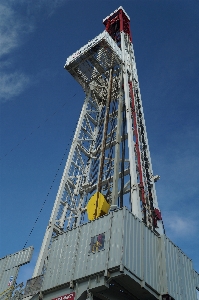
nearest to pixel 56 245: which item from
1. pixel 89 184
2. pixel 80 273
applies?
pixel 80 273

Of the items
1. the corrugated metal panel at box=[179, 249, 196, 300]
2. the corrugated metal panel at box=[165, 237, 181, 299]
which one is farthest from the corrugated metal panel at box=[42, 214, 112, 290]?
the corrugated metal panel at box=[179, 249, 196, 300]

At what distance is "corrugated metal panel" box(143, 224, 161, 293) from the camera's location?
17969 mm

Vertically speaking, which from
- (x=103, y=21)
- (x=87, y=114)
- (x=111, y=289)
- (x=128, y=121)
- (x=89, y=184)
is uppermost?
(x=103, y=21)

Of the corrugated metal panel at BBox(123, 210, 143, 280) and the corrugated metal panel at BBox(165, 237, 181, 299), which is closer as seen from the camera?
the corrugated metal panel at BBox(123, 210, 143, 280)

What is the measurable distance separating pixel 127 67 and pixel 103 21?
10872mm

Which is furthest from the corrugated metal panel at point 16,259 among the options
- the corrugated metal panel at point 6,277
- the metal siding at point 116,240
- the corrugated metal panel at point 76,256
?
the metal siding at point 116,240

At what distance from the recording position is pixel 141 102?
35.2m

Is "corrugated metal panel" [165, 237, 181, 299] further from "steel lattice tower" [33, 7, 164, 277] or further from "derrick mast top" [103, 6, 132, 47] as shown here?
"derrick mast top" [103, 6, 132, 47]

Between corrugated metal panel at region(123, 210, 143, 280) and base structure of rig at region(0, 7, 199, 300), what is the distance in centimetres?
5

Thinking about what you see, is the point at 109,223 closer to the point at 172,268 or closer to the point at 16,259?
the point at 172,268

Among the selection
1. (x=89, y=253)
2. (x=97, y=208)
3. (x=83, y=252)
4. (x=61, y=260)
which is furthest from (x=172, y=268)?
(x=61, y=260)

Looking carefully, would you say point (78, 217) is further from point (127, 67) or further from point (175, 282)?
point (127, 67)

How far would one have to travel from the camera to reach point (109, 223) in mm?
18938

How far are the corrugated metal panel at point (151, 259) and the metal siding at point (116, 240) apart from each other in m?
1.77
